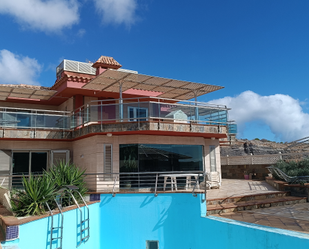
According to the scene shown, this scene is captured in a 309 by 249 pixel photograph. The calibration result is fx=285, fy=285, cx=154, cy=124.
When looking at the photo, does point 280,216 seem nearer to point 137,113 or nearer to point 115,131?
point 137,113

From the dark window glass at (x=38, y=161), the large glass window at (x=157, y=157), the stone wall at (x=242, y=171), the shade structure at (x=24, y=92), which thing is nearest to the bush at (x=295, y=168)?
the stone wall at (x=242, y=171)

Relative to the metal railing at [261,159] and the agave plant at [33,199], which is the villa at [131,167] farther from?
the metal railing at [261,159]

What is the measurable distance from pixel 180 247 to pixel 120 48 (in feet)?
49.6

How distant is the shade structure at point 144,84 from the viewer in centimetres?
1428

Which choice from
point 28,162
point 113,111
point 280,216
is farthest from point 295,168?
point 28,162

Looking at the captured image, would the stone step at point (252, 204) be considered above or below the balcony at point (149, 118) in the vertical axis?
below

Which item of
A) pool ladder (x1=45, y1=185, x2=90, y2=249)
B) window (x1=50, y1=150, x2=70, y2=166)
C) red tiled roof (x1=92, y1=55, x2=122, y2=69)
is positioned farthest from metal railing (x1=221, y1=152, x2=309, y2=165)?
pool ladder (x1=45, y1=185, x2=90, y2=249)

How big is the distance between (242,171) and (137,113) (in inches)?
458

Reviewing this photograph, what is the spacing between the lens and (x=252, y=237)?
26.0 ft

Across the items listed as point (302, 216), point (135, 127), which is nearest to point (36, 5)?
point (135, 127)

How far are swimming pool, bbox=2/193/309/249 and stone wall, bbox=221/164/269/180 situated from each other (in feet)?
36.2

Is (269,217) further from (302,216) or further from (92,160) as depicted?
(92,160)

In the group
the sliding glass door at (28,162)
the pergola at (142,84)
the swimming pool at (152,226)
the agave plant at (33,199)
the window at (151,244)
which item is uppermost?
the pergola at (142,84)

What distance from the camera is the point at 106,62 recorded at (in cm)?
1852
